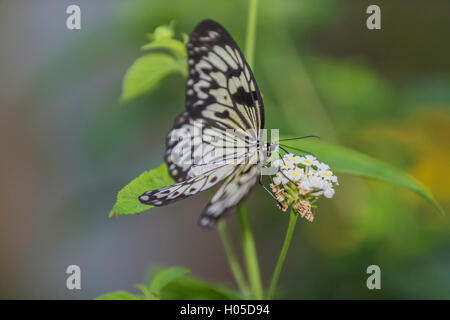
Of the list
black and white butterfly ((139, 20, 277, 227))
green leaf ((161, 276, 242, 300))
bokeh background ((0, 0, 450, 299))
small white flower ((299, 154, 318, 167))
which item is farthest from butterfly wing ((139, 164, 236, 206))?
bokeh background ((0, 0, 450, 299))

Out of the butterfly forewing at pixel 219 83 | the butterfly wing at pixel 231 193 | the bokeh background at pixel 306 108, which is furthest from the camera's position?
the bokeh background at pixel 306 108

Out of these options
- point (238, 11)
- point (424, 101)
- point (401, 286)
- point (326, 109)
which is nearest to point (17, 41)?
point (238, 11)

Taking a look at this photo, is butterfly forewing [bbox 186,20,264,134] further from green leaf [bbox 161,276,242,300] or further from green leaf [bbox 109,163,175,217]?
green leaf [bbox 161,276,242,300]

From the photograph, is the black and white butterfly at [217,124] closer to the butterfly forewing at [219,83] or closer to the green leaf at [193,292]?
the butterfly forewing at [219,83]

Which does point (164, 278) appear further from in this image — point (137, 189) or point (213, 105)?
point (213, 105)

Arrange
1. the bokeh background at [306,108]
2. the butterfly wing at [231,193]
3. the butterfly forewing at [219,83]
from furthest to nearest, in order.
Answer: the bokeh background at [306,108], the butterfly forewing at [219,83], the butterfly wing at [231,193]

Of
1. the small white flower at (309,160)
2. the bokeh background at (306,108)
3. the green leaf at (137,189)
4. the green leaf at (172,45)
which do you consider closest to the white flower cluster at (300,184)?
the small white flower at (309,160)
